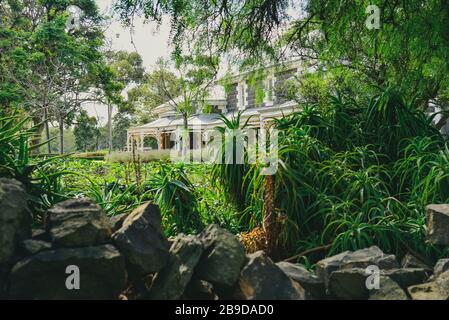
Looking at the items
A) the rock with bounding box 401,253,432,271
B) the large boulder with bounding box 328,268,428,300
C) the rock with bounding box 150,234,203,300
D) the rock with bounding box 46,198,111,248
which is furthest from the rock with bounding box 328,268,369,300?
the rock with bounding box 46,198,111,248

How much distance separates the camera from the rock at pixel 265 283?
2584 millimetres

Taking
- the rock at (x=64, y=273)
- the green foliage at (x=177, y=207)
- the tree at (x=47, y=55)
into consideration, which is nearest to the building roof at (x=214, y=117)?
the tree at (x=47, y=55)

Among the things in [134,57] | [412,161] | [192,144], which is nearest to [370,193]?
[412,161]

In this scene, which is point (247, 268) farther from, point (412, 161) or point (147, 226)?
point (412, 161)

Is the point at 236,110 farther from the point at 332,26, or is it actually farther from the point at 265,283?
the point at 265,283

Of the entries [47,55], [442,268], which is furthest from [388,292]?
[47,55]

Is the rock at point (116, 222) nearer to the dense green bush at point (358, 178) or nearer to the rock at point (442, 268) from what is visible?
the dense green bush at point (358, 178)

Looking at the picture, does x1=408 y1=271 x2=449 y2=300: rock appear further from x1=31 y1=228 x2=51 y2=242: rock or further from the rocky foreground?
x1=31 y1=228 x2=51 y2=242: rock

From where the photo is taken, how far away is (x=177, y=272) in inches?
102

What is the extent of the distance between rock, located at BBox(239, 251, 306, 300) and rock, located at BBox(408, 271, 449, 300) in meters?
0.63

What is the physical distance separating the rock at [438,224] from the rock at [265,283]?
3.97 feet

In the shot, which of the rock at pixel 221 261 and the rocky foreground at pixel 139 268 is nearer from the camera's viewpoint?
the rocky foreground at pixel 139 268

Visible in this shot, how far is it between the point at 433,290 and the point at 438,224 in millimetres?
724

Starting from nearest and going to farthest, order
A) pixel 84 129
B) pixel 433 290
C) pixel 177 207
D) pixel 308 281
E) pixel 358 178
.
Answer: pixel 433 290 → pixel 308 281 → pixel 358 178 → pixel 177 207 → pixel 84 129
